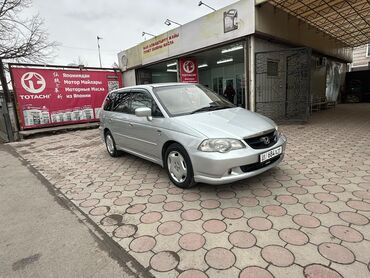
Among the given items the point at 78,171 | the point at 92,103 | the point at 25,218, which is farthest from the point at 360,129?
the point at 92,103

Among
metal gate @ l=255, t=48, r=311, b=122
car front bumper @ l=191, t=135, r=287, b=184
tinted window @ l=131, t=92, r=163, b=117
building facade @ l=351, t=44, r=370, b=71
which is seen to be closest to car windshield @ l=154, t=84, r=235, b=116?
tinted window @ l=131, t=92, r=163, b=117

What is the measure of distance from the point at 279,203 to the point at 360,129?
232 inches

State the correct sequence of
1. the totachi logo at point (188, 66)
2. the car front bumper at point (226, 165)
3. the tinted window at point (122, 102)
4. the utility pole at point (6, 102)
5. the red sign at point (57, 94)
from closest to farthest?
1. the car front bumper at point (226, 165)
2. the tinted window at point (122, 102)
3. the utility pole at point (6, 102)
4. the red sign at point (57, 94)
5. the totachi logo at point (188, 66)

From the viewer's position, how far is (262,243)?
2217mm

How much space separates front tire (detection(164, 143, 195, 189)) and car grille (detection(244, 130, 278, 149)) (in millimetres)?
845

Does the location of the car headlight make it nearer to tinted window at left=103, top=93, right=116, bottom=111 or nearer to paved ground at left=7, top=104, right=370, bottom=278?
paved ground at left=7, top=104, right=370, bottom=278

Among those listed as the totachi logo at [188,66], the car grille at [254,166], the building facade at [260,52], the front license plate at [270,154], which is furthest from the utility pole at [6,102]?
the front license plate at [270,154]

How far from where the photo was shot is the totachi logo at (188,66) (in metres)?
11.8

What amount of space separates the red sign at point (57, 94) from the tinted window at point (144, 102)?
26.0ft

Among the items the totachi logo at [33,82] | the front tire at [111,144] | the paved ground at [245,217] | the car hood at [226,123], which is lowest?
the paved ground at [245,217]

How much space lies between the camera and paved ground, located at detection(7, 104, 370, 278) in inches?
78.0

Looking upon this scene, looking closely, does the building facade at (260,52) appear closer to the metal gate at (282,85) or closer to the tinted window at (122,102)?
the metal gate at (282,85)

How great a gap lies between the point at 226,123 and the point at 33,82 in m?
10.2

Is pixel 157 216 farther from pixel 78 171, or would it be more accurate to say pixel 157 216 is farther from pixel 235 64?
pixel 235 64
